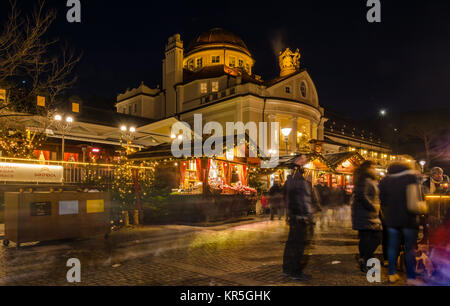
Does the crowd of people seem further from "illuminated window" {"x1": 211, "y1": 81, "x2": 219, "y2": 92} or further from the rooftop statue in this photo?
the rooftop statue

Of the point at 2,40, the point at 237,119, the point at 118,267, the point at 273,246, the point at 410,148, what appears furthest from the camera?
the point at 410,148

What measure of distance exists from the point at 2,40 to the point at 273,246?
10363mm

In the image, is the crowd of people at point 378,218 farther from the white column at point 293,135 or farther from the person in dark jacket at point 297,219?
the white column at point 293,135

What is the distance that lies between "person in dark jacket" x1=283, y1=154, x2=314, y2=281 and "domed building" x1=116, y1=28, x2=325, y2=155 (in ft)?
94.0

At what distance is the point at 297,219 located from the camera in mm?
6117

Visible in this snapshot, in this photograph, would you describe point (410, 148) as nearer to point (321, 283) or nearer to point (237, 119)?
point (237, 119)

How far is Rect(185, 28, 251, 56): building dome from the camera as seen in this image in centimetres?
5078

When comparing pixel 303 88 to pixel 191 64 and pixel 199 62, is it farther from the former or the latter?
pixel 191 64

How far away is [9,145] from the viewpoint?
15508 millimetres

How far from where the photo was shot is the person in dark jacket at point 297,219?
5.82 m

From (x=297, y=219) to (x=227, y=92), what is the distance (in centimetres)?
3531

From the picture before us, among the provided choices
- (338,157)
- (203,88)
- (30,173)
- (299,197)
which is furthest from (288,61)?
(299,197)

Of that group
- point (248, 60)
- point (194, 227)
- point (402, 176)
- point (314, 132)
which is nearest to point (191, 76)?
point (248, 60)

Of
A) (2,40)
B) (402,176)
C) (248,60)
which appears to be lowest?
(402,176)
